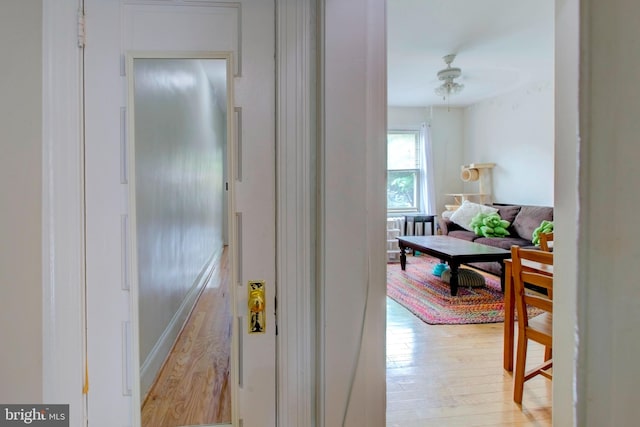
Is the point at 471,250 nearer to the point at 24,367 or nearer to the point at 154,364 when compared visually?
the point at 154,364

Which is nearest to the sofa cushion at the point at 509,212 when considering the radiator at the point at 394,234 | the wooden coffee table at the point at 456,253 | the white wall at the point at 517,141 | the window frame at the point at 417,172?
the white wall at the point at 517,141

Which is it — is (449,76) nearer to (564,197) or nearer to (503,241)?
(503,241)

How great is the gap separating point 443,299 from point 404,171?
3.08 m

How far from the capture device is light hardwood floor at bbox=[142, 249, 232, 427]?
0.93 m

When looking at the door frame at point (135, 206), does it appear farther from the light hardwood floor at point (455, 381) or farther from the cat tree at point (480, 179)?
the cat tree at point (480, 179)

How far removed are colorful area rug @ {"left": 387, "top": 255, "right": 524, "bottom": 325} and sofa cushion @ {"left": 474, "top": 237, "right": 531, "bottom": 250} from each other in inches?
17.6

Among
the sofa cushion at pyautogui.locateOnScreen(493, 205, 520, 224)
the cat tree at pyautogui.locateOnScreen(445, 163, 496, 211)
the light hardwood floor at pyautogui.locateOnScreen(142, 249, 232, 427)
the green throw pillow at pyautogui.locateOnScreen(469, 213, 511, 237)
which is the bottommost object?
the light hardwood floor at pyautogui.locateOnScreen(142, 249, 232, 427)

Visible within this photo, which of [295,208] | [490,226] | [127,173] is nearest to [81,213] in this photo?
[127,173]

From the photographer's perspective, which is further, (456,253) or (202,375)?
(456,253)

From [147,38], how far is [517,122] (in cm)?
548

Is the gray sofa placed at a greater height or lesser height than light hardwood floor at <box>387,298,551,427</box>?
greater

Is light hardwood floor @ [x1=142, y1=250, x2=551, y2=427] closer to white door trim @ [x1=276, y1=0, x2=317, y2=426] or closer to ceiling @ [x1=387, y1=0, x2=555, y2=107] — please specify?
white door trim @ [x1=276, y1=0, x2=317, y2=426]

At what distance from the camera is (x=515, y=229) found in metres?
4.53

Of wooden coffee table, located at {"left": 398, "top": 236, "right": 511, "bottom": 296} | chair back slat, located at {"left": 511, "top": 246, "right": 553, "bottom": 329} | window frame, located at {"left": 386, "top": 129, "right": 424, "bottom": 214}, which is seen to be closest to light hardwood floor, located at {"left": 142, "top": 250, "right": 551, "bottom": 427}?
chair back slat, located at {"left": 511, "top": 246, "right": 553, "bottom": 329}
